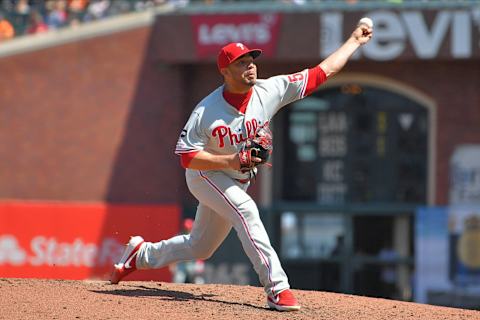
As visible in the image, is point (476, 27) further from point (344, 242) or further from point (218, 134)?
point (218, 134)

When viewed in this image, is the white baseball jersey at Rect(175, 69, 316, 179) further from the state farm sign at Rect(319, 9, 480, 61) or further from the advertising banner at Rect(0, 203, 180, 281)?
the state farm sign at Rect(319, 9, 480, 61)

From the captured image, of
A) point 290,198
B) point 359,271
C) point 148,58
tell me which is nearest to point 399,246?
point 359,271

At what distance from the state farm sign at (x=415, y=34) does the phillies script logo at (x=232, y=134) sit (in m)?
10.5

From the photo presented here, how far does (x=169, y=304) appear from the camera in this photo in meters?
7.87

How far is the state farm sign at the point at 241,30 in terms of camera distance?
1839 cm

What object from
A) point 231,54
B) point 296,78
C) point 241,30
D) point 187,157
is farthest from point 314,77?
point 241,30

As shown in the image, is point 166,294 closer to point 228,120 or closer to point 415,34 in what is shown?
point 228,120

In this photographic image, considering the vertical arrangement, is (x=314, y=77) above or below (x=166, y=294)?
above

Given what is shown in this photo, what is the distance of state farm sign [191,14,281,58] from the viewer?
1839cm

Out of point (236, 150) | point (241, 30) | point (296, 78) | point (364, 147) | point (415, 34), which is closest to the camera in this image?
point (236, 150)

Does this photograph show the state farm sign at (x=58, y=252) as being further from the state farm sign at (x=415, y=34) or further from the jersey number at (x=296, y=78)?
the jersey number at (x=296, y=78)

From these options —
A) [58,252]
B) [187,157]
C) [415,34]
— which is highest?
[415,34]

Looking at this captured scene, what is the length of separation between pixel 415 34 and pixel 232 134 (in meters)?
10.8

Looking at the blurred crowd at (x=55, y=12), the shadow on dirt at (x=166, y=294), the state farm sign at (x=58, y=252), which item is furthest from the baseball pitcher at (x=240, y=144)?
the blurred crowd at (x=55, y=12)
